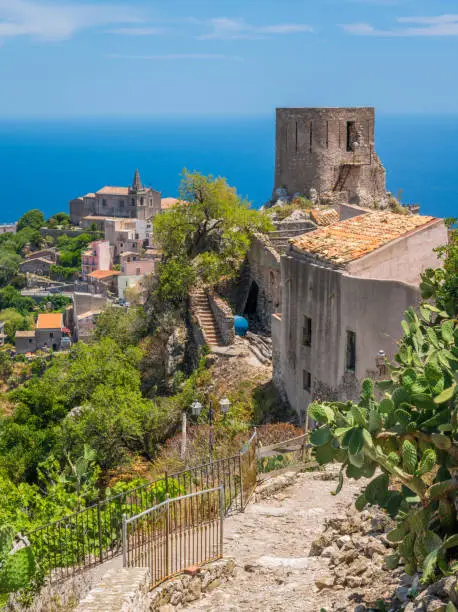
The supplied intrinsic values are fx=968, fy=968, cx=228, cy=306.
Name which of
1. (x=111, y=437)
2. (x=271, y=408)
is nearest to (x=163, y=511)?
(x=271, y=408)

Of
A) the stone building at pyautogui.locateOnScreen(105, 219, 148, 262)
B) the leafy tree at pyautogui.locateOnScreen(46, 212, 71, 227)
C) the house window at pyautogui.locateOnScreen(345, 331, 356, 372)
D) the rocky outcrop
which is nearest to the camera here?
the rocky outcrop

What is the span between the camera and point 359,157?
41.8m

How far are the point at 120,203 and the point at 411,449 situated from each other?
158m

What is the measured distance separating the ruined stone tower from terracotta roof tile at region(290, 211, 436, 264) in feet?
54.7

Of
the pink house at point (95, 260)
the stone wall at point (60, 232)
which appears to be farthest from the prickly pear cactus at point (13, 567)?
the stone wall at point (60, 232)

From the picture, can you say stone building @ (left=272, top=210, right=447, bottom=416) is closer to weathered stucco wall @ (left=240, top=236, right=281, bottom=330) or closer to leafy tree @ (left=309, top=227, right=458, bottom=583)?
weathered stucco wall @ (left=240, top=236, right=281, bottom=330)

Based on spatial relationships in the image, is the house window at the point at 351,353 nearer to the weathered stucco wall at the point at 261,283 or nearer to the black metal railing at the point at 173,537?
the black metal railing at the point at 173,537

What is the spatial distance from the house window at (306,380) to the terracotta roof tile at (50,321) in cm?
7649

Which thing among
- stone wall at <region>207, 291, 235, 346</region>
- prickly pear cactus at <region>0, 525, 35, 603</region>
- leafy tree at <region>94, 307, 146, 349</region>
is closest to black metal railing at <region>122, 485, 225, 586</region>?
prickly pear cactus at <region>0, 525, 35, 603</region>

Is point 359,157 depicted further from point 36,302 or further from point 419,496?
point 36,302

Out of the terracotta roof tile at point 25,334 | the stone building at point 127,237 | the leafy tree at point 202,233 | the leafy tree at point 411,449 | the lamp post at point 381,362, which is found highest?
the stone building at point 127,237

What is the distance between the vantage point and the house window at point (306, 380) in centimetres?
2333

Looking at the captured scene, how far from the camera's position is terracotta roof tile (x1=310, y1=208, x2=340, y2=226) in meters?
35.4

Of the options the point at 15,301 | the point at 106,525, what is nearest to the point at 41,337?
the point at 15,301
